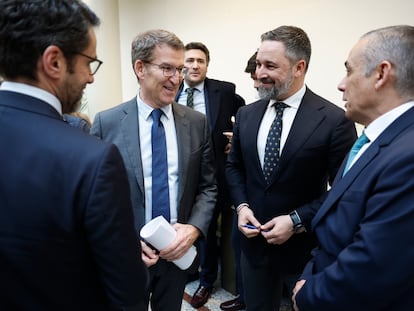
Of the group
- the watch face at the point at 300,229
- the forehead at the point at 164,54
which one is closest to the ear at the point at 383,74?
the watch face at the point at 300,229

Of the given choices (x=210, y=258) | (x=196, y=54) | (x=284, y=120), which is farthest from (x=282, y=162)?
(x=196, y=54)

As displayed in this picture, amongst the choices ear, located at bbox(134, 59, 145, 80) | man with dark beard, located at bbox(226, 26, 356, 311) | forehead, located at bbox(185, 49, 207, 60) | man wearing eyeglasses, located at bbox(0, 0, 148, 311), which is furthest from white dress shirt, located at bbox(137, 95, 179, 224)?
forehead, located at bbox(185, 49, 207, 60)

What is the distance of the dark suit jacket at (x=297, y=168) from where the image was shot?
54.9 inches

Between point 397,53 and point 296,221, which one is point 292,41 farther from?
point 296,221

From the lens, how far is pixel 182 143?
1.40 m

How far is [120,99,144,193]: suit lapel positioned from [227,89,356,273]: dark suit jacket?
533 millimetres

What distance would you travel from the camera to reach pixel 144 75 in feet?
4.52

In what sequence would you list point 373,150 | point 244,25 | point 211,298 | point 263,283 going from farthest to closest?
1. point 244,25
2. point 211,298
3. point 263,283
4. point 373,150

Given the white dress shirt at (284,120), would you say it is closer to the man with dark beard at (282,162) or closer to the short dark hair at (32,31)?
the man with dark beard at (282,162)

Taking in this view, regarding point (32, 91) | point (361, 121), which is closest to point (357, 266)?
point (361, 121)

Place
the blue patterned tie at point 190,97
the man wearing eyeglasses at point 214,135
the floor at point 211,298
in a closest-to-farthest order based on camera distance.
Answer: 1. the floor at point 211,298
2. the man wearing eyeglasses at point 214,135
3. the blue patterned tie at point 190,97

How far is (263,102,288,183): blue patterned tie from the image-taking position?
1460mm

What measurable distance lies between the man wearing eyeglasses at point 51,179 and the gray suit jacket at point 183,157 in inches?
22.8

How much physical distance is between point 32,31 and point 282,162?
3.51ft
